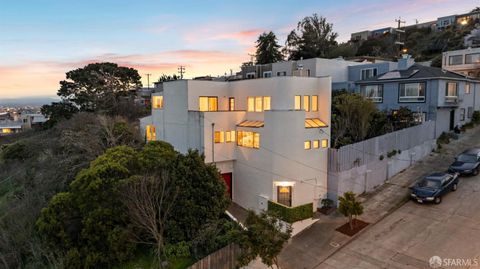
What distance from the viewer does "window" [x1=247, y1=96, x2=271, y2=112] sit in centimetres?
2230

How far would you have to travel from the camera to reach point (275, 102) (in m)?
21.5

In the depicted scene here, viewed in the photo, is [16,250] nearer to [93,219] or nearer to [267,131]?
[93,219]

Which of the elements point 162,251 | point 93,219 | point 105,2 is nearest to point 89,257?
point 93,219

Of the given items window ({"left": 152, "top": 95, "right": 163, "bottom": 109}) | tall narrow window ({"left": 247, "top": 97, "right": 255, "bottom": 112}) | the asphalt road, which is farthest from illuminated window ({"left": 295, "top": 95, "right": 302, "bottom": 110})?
window ({"left": 152, "top": 95, "right": 163, "bottom": 109})

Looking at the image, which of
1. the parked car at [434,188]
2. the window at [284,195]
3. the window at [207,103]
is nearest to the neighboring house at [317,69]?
the window at [207,103]

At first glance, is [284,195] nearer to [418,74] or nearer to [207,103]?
[207,103]

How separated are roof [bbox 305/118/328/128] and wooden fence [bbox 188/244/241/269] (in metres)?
9.81

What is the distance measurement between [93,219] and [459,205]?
69.6ft

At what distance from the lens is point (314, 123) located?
70.9 feet

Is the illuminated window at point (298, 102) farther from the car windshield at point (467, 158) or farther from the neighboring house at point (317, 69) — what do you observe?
the neighboring house at point (317, 69)

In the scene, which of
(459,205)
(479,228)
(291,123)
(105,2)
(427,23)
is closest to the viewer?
(479,228)

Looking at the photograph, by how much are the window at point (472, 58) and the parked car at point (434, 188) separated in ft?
110

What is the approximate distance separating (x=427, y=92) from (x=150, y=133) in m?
26.9

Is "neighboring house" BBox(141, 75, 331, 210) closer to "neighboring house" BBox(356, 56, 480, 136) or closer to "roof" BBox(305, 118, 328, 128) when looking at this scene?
"roof" BBox(305, 118, 328, 128)
